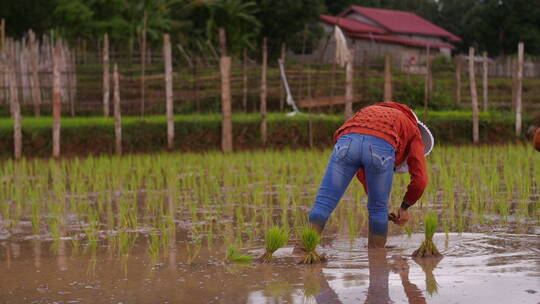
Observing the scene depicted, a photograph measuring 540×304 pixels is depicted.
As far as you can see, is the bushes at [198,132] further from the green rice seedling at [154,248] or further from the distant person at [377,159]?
the distant person at [377,159]

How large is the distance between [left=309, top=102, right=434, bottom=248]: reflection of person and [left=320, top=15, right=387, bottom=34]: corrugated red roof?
2740cm

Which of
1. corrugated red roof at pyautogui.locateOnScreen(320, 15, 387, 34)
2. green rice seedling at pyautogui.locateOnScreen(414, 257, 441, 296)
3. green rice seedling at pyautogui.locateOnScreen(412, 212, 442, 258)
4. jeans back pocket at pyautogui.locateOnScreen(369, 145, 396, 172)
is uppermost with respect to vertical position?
corrugated red roof at pyautogui.locateOnScreen(320, 15, 387, 34)

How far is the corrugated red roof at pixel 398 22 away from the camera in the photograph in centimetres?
3403

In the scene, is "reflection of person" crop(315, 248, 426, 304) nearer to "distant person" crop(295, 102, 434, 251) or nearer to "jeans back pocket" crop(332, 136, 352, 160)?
"distant person" crop(295, 102, 434, 251)

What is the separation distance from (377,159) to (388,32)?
98.6ft

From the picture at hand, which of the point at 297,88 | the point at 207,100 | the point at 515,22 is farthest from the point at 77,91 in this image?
the point at 515,22

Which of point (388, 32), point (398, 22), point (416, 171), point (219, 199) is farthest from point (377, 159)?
point (398, 22)

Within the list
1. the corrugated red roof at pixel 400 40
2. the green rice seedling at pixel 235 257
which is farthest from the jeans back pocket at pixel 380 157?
the corrugated red roof at pixel 400 40

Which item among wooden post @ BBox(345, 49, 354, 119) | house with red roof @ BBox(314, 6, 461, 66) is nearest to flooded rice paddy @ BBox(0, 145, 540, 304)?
wooden post @ BBox(345, 49, 354, 119)

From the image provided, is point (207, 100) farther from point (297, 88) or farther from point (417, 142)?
point (417, 142)

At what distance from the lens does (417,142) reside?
16.1 ft

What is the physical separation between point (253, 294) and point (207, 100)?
1221 cm

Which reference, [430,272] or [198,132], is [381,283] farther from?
[198,132]

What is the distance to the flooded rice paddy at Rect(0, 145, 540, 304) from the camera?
4.22 metres
